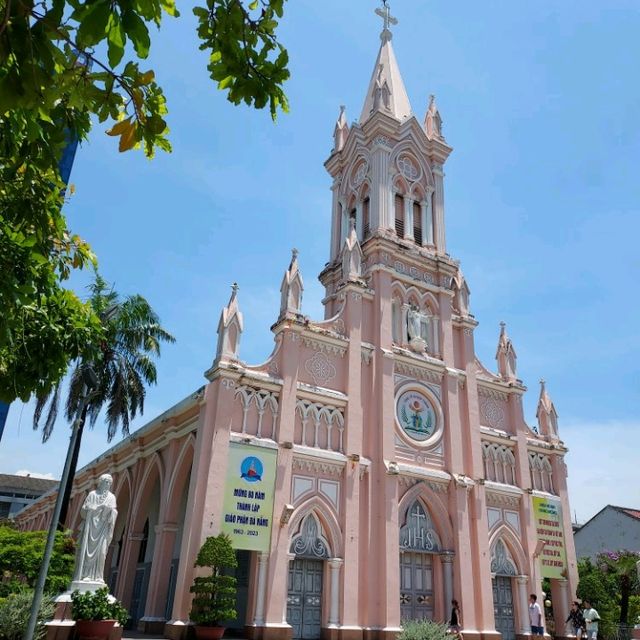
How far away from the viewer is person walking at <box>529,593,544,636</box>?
21.1 m

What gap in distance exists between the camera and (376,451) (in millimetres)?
20891

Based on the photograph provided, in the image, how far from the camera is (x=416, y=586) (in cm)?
2069

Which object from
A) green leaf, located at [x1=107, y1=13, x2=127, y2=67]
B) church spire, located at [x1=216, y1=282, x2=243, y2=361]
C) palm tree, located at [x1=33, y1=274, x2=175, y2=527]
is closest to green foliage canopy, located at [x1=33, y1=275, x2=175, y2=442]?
palm tree, located at [x1=33, y1=274, x2=175, y2=527]

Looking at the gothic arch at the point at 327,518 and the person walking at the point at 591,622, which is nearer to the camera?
the gothic arch at the point at 327,518

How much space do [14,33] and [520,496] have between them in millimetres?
24048

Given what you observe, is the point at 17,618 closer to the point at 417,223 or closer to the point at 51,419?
the point at 51,419

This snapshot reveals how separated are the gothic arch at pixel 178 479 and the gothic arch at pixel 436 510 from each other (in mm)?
7456

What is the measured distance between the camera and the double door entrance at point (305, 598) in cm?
1819

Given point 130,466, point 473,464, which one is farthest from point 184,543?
point 473,464

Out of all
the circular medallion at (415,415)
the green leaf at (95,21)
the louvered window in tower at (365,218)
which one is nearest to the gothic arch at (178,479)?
the circular medallion at (415,415)

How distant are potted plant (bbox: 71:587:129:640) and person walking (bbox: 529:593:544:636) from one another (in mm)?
13779

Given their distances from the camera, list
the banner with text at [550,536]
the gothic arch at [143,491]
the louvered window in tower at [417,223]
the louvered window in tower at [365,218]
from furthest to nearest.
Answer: the louvered window in tower at [417,223]
the louvered window in tower at [365,218]
the banner with text at [550,536]
the gothic arch at [143,491]

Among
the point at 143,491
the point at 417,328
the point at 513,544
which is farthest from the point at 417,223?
the point at 143,491

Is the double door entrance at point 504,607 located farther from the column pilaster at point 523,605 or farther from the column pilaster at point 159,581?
the column pilaster at point 159,581
